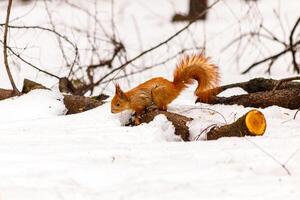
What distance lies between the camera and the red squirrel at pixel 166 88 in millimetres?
4605

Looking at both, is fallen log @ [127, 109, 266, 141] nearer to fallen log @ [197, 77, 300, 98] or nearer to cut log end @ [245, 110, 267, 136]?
cut log end @ [245, 110, 267, 136]

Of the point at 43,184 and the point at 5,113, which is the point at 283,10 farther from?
the point at 43,184

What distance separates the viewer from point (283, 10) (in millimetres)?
12312

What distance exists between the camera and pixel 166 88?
4680 mm

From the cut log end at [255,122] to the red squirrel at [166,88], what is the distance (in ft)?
2.68

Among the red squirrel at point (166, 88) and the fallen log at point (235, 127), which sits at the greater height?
the red squirrel at point (166, 88)

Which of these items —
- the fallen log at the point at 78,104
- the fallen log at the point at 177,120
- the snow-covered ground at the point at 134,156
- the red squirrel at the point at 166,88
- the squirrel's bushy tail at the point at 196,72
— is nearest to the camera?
the snow-covered ground at the point at 134,156

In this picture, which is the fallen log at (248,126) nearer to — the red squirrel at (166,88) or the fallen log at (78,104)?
the red squirrel at (166,88)

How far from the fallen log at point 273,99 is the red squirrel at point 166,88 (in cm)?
28

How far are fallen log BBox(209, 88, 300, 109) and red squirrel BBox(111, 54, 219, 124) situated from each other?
0.28 meters

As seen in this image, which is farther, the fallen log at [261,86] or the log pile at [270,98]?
the fallen log at [261,86]

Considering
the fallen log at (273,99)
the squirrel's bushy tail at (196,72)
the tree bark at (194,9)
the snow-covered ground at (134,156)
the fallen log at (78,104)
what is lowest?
the snow-covered ground at (134,156)

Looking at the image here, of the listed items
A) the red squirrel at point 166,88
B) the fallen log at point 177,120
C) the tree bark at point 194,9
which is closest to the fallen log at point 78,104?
the red squirrel at point 166,88

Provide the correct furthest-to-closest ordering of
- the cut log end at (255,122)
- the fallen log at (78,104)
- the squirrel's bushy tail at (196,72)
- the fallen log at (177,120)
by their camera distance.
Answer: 1. the fallen log at (78,104)
2. the squirrel's bushy tail at (196,72)
3. the fallen log at (177,120)
4. the cut log end at (255,122)
